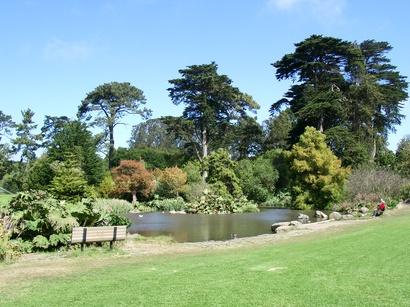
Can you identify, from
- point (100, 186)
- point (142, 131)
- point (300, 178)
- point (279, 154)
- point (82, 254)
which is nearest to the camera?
point (82, 254)

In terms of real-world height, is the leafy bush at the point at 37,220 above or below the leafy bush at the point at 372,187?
below

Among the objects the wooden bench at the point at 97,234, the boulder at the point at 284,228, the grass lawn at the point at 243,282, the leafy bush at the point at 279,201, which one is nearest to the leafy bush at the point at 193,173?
the leafy bush at the point at 279,201

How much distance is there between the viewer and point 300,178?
3547 cm

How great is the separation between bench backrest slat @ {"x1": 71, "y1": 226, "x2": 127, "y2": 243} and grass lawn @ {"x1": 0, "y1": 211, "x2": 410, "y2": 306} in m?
1.94

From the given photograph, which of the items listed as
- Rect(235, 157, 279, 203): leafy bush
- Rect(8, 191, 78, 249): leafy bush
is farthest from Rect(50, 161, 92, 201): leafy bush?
Rect(235, 157, 279, 203): leafy bush

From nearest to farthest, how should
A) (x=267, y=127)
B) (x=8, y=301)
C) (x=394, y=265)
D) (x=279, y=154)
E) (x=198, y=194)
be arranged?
(x=8, y=301)
(x=394, y=265)
(x=198, y=194)
(x=279, y=154)
(x=267, y=127)

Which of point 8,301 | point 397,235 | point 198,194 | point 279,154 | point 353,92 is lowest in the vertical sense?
point 8,301

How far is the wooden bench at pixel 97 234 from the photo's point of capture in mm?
11251

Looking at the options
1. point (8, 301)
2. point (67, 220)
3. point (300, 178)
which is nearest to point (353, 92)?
point (300, 178)

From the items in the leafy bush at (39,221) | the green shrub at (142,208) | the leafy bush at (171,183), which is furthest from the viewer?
the leafy bush at (171,183)

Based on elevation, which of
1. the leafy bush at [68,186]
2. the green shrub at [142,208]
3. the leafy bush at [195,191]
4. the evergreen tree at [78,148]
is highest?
the evergreen tree at [78,148]

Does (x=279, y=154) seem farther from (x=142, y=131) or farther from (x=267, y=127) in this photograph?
(x=142, y=131)

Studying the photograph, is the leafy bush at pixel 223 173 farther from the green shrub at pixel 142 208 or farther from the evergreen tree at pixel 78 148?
the evergreen tree at pixel 78 148

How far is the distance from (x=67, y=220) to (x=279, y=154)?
36485 millimetres
